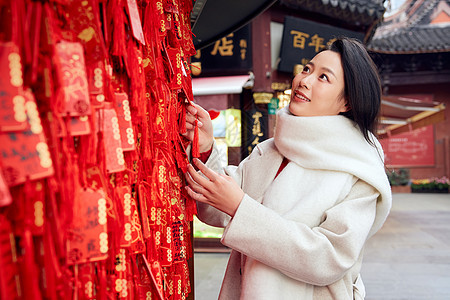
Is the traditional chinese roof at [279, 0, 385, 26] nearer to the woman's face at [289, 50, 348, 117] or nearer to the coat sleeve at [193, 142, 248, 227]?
the woman's face at [289, 50, 348, 117]

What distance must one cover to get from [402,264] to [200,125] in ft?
15.2

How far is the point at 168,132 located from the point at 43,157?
0.56 m

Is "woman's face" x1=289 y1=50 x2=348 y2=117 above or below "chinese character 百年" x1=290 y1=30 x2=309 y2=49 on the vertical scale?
below

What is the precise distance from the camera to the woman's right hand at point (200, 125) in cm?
138

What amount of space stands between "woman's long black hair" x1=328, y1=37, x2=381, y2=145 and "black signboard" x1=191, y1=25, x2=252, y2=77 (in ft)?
15.2

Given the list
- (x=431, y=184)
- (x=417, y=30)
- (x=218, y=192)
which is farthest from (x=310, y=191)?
(x=417, y=30)

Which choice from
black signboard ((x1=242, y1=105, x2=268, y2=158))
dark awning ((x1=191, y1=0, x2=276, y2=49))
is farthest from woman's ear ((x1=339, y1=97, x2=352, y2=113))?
black signboard ((x1=242, y1=105, x2=268, y2=158))

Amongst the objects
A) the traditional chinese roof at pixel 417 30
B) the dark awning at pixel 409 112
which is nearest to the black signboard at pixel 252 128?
the dark awning at pixel 409 112

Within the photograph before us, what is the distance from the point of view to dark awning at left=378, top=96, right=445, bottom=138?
9.88 m

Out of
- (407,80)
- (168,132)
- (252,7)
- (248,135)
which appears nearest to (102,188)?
(168,132)

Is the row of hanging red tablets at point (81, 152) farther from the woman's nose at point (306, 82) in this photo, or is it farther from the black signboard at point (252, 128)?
the black signboard at point (252, 128)

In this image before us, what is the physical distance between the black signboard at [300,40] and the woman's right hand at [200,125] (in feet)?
16.7

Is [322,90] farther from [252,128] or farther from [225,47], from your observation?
[225,47]

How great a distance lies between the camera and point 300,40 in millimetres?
6590
